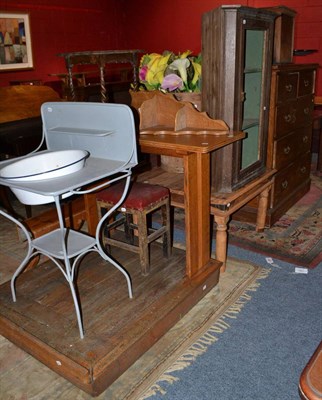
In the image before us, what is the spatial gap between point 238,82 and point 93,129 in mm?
946

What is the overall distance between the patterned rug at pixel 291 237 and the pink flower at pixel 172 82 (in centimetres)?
125

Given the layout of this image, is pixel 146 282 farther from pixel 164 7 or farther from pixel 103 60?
pixel 164 7

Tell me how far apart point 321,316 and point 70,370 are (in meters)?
1.35

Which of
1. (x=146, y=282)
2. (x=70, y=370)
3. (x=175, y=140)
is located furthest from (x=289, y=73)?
(x=70, y=370)

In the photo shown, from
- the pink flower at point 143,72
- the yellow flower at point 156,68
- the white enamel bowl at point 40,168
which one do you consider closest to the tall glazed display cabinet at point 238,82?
the yellow flower at point 156,68

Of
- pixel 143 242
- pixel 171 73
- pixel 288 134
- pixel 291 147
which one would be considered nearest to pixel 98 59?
pixel 171 73

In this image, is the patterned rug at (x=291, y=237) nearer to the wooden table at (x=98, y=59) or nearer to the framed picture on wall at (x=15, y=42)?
the wooden table at (x=98, y=59)

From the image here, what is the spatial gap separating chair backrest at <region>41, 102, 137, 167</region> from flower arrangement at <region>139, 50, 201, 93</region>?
0.81 m

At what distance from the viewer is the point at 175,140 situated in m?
2.19

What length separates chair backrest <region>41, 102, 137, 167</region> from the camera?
1.83 meters

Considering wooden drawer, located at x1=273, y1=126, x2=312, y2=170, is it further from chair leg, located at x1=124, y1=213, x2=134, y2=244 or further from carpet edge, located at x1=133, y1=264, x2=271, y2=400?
chair leg, located at x1=124, y1=213, x2=134, y2=244

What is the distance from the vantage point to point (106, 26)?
8586 millimetres

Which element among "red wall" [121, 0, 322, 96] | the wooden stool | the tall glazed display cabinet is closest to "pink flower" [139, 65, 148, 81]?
the tall glazed display cabinet

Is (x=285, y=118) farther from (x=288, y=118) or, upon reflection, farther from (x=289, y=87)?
(x=289, y=87)
